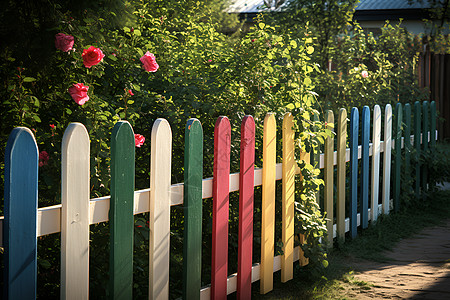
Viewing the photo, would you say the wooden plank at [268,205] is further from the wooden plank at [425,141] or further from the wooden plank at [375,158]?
the wooden plank at [425,141]

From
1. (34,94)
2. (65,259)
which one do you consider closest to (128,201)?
(65,259)

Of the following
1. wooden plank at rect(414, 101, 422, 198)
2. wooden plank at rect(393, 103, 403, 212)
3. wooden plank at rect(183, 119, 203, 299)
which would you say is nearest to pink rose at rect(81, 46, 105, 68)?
wooden plank at rect(183, 119, 203, 299)

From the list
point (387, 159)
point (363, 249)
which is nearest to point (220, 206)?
point (363, 249)

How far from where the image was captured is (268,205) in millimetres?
3779

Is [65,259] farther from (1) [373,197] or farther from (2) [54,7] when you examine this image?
(1) [373,197]

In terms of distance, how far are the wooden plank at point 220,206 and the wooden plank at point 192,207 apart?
12 centimetres

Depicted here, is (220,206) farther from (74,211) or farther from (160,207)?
(74,211)

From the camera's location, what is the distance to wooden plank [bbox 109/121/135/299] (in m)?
2.63

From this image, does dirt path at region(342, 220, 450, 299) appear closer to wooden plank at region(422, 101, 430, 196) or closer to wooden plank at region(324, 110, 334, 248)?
wooden plank at region(324, 110, 334, 248)

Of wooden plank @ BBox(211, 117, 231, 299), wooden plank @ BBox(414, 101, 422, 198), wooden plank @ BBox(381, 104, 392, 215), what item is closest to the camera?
wooden plank @ BBox(211, 117, 231, 299)

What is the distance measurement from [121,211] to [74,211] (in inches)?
11.0

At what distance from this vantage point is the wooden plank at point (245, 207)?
3.52 meters

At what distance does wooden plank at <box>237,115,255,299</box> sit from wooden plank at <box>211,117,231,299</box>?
0.51ft

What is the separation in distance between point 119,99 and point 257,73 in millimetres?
989
